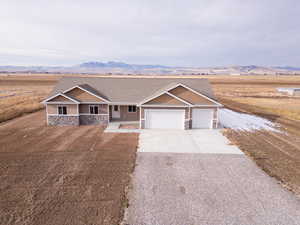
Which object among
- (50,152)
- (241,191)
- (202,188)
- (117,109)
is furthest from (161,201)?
(117,109)

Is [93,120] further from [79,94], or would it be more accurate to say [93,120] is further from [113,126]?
[79,94]

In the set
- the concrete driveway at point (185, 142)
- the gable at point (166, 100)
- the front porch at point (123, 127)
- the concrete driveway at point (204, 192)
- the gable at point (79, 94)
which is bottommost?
the concrete driveway at point (204, 192)

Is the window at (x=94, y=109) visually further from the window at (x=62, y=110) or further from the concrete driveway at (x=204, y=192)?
the concrete driveway at (x=204, y=192)

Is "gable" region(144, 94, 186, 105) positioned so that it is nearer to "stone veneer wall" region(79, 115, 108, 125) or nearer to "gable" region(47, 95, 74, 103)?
"stone veneer wall" region(79, 115, 108, 125)

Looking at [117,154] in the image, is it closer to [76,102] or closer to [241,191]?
[241,191]

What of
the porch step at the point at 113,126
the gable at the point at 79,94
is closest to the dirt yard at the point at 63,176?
the porch step at the point at 113,126

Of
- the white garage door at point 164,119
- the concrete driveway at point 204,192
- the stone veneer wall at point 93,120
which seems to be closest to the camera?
the concrete driveway at point 204,192

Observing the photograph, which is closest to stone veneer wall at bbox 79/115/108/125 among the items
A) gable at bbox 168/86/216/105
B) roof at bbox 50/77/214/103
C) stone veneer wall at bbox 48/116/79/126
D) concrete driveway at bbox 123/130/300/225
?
stone veneer wall at bbox 48/116/79/126

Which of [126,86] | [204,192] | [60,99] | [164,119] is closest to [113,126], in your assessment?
[164,119]
